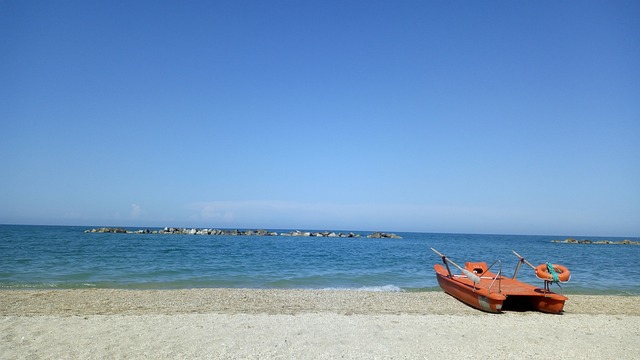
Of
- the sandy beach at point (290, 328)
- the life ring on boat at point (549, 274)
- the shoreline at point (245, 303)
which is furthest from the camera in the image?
the life ring on boat at point (549, 274)

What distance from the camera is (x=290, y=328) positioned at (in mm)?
8852

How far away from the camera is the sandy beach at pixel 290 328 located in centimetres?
716

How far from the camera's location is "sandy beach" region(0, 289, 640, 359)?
716 cm

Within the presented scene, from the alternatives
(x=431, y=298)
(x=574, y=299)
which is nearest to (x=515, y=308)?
(x=431, y=298)

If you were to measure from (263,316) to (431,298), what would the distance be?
6.90 metres

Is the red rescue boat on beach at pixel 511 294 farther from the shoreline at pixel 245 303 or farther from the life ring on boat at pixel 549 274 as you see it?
the shoreline at pixel 245 303

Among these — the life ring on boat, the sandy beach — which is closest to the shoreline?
the sandy beach

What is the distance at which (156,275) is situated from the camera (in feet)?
62.6

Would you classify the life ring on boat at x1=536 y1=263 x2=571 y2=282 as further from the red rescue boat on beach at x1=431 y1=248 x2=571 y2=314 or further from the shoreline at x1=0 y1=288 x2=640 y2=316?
the shoreline at x1=0 y1=288 x2=640 y2=316

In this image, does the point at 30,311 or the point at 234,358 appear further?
the point at 30,311

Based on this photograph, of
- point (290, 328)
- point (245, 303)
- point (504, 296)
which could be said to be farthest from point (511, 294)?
point (245, 303)

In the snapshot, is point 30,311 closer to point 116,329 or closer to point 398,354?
point 116,329

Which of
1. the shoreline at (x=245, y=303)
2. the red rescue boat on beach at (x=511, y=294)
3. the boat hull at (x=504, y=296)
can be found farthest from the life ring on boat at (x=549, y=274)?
the shoreline at (x=245, y=303)

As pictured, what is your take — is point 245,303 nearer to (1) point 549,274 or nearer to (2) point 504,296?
(2) point 504,296
